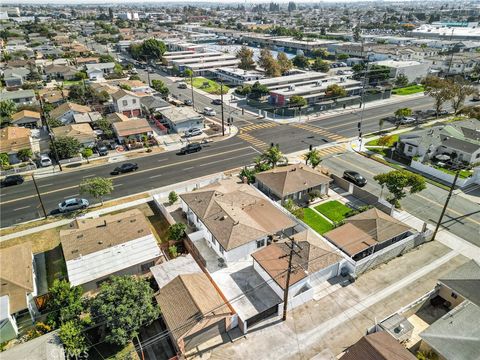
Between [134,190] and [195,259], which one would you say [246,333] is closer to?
[195,259]

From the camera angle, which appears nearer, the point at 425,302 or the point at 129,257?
the point at 425,302

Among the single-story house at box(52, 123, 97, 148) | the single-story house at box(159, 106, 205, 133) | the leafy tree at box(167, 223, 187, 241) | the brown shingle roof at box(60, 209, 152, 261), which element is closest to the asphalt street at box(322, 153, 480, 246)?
the leafy tree at box(167, 223, 187, 241)

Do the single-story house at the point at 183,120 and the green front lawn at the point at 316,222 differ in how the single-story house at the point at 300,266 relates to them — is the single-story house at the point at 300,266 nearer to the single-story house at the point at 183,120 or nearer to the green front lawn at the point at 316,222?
the green front lawn at the point at 316,222

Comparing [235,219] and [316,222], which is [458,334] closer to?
[316,222]

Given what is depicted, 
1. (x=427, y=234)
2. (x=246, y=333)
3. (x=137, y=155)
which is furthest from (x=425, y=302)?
(x=137, y=155)

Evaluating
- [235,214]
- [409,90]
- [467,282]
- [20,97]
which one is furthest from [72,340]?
[409,90]

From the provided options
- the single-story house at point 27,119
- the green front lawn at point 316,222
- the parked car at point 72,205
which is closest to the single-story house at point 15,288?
the parked car at point 72,205
